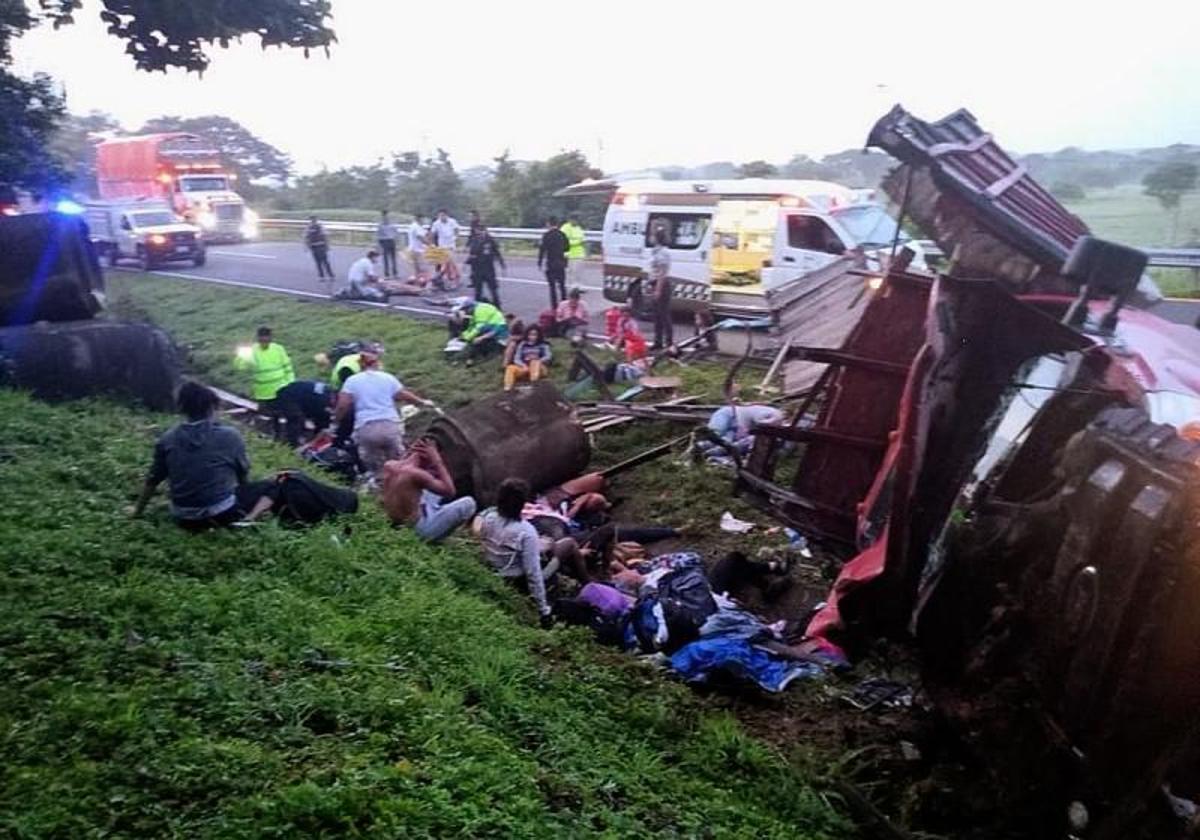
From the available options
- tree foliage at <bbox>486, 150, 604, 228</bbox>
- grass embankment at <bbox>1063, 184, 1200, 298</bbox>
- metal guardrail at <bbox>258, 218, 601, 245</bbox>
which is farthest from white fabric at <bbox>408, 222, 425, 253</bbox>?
grass embankment at <bbox>1063, 184, 1200, 298</bbox>

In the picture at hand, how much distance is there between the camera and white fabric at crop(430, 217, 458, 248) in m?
20.7

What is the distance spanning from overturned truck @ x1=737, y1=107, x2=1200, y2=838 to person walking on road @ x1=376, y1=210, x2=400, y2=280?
1677 cm

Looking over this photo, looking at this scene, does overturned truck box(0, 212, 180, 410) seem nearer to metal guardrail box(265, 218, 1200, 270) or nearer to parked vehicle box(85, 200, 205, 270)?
metal guardrail box(265, 218, 1200, 270)

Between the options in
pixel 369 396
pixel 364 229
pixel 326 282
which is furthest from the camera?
pixel 364 229

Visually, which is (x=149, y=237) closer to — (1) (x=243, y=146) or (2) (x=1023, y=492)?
(2) (x=1023, y=492)

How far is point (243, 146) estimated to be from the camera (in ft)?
201

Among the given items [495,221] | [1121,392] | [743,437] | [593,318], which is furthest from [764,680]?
[495,221]

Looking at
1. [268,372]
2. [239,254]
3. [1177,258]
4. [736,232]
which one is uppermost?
[736,232]

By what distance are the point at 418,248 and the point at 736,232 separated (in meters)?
9.08

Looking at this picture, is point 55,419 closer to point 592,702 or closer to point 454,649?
point 454,649

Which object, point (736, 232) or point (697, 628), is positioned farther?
point (736, 232)

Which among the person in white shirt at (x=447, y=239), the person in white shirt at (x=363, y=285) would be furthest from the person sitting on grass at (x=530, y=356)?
the person in white shirt at (x=447, y=239)

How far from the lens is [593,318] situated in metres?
16.9

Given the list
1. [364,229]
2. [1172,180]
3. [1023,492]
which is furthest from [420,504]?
[364,229]
